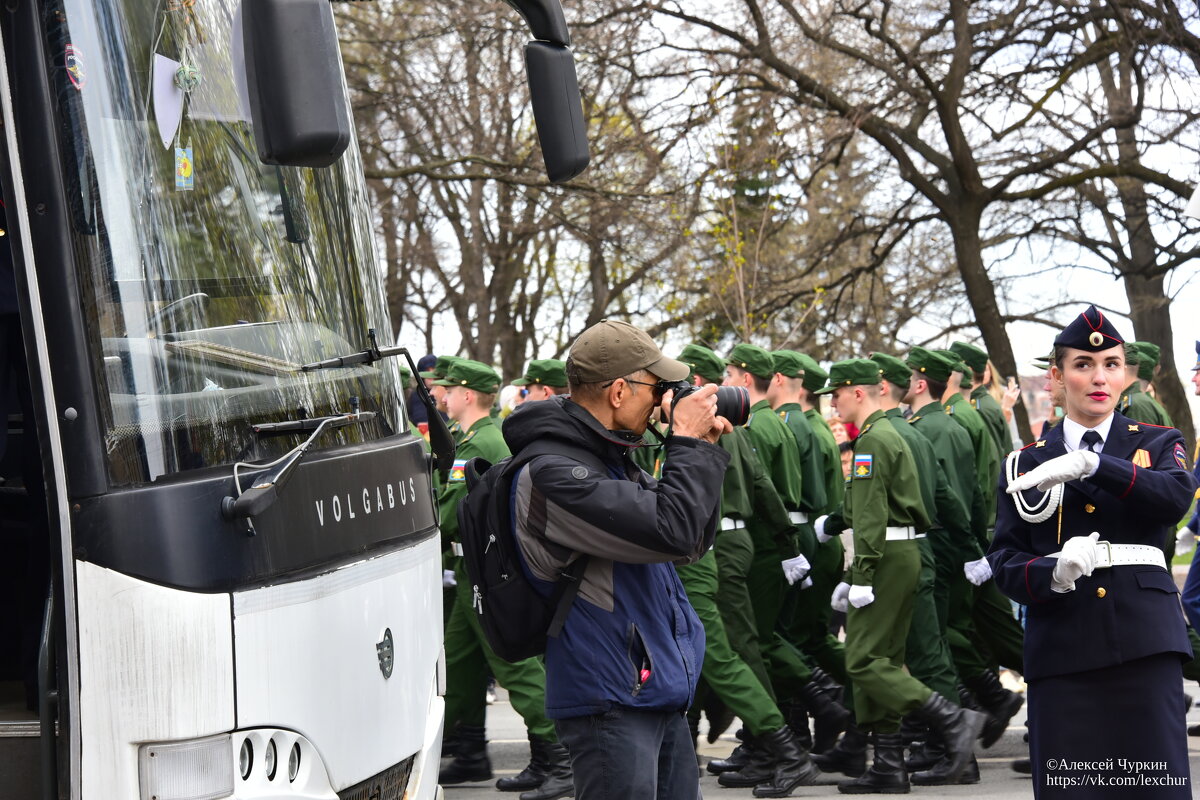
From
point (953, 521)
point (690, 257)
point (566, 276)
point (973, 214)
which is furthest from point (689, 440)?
point (566, 276)

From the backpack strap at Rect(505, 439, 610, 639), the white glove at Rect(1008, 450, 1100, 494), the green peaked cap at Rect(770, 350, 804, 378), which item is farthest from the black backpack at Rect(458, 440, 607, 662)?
the green peaked cap at Rect(770, 350, 804, 378)

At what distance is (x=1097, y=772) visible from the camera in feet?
15.1

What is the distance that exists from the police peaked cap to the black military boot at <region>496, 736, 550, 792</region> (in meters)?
3.71

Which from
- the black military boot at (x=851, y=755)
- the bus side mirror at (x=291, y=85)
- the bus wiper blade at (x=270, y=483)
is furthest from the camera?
the black military boot at (x=851, y=755)

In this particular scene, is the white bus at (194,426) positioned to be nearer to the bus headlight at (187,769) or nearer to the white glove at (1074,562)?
the bus headlight at (187,769)

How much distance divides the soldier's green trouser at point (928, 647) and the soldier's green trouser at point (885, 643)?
18cm

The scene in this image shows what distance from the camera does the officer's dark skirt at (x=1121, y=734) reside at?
4574 millimetres

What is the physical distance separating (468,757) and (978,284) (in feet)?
35.0

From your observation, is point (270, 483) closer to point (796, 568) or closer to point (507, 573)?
point (507, 573)

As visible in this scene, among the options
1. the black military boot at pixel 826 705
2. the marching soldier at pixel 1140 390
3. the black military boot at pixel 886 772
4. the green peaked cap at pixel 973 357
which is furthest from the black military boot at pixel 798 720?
the green peaked cap at pixel 973 357

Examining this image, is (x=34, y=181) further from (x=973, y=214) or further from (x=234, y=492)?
(x=973, y=214)

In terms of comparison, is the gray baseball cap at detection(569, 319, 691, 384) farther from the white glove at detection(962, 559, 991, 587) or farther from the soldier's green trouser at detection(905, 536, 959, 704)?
the white glove at detection(962, 559, 991, 587)

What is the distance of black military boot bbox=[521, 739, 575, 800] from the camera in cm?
724

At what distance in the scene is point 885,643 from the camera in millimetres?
Answer: 7242
